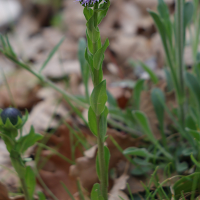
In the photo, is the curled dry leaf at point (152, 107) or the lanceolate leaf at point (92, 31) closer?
the lanceolate leaf at point (92, 31)

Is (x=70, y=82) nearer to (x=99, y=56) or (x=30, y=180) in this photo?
(x=30, y=180)

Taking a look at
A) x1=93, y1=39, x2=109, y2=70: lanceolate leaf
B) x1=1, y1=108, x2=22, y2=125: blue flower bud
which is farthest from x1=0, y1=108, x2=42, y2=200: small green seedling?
x1=93, y1=39, x2=109, y2=70: lanceolate leaf

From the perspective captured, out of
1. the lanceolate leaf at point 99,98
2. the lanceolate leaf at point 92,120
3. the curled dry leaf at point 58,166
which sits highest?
the lanceolate leaf at point 99,98

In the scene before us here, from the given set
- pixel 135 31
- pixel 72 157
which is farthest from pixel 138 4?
pixel 72 157

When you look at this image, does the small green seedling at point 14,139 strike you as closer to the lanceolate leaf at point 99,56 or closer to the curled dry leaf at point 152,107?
the lanceolate leaf at point 99,56

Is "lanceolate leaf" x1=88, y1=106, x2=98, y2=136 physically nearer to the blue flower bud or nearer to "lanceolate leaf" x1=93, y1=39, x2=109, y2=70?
"lanceolate leaf" x1=93, y1=39, x2=109, y2=70

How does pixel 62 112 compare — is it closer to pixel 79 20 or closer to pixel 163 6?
pixel 163 6

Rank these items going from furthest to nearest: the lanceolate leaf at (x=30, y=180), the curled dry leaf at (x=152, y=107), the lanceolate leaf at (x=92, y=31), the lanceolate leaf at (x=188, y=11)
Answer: the curled dry leaf at (x=152, y=107), the lanceolate leaf at (x=188, y=11), the lanceolate leaf at (x=30, y=180), the lanceolate leaf at (x=92, y=31)

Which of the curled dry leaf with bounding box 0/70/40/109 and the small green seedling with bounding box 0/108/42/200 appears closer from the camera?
the small green seedling with bounding box 0/108/42/200

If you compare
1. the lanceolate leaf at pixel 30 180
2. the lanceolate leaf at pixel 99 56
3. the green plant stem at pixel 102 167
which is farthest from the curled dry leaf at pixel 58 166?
the lanceolate leaf at pixel 99 56
